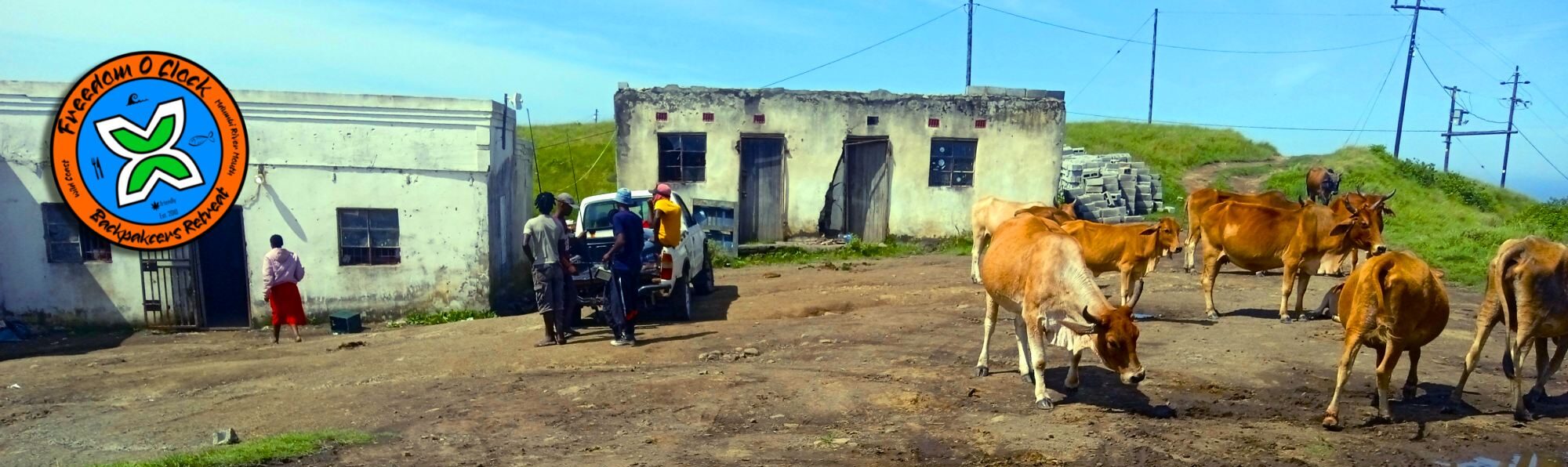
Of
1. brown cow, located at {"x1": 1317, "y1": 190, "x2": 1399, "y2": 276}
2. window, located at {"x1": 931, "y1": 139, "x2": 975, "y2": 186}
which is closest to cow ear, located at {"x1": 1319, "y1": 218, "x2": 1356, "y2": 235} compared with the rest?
brown cow, located at {"x1": 1317, "y1": 190, "x2": 1399, "y2": 276}

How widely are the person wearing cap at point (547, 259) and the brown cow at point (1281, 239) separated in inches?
305

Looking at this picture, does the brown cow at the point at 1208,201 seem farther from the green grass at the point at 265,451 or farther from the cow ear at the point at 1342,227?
the green grass at the point at 265,451

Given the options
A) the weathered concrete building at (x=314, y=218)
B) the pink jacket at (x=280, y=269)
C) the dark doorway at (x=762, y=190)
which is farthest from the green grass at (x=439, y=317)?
the dark doorway at (x=762, y=190)

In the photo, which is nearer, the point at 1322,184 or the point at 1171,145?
the point at 1322,184

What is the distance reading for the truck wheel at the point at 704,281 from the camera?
15.0 m

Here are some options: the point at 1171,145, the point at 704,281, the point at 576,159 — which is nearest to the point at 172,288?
the point at 704,281

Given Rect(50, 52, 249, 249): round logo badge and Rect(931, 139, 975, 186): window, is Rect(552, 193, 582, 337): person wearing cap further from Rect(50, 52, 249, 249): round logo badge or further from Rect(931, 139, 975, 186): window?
Rect(931, 139, 975, 186): window

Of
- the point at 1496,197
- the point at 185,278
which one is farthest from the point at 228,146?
the point at 1496,197

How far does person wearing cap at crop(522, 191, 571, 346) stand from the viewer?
10992mm

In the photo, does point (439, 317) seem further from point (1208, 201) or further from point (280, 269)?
point (1208, 201)

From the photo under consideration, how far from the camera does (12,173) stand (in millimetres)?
14578

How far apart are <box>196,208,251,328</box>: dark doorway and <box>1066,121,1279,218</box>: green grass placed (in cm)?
2570

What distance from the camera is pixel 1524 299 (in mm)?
7348

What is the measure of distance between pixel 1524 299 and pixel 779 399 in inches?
228
